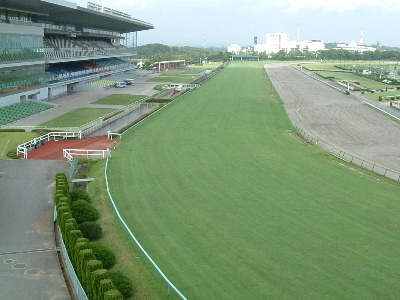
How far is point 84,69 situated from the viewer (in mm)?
58656

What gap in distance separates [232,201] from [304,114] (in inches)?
928

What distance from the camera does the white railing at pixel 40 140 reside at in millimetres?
23391

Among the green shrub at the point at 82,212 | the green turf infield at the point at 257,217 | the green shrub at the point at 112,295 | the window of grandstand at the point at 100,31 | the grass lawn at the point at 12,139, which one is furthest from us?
the window of grandstand at the point at 100,31

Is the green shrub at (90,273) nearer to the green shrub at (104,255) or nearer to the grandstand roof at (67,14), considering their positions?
the green shrub at (104,255)

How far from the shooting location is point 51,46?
4941cm

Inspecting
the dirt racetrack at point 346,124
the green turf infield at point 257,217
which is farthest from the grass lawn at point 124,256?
the dirt racetrack at point 346,124

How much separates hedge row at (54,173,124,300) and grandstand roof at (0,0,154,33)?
28365mm

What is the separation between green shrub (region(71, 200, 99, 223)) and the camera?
562 inches

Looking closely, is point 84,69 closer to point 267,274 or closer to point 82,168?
point 82,168

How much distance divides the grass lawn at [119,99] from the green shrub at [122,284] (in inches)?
1369

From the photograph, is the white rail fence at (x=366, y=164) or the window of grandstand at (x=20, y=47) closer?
the white rail fence at (x=366, y=164)

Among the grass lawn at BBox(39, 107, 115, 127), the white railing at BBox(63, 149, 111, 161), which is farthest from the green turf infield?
the grass lawn at BBox(39, 107, 115, 127)

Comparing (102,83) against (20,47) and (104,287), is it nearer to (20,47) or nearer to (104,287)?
(20,47)

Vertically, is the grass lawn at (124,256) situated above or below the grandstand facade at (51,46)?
below
